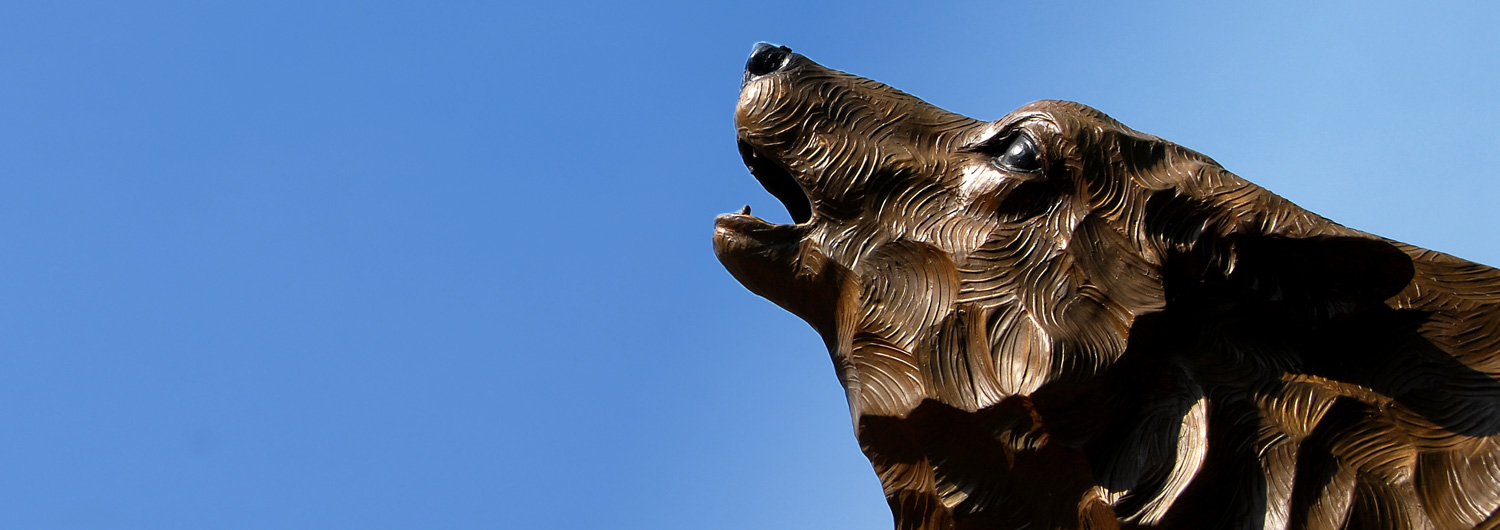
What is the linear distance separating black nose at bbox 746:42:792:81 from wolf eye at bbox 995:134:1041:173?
0.75 meters

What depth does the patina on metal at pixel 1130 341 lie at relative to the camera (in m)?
4.09

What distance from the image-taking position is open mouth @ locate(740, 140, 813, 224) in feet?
15.6

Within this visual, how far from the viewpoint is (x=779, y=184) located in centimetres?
482

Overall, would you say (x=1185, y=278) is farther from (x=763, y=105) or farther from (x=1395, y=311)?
(x=763, y=105)

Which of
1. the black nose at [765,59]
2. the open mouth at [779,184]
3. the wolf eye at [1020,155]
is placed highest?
the black nose at [765,59]

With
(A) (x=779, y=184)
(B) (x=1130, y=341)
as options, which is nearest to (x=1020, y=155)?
(B) (x=1130, y=341)

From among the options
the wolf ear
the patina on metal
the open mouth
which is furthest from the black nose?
the wolf ear

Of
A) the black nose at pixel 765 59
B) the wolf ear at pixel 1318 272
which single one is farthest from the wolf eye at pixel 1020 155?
the black nose at pixel 765 59

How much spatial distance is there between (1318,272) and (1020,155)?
87cm

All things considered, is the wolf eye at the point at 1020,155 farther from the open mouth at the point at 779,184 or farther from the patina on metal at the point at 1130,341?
the open mouth at the point at 779,184

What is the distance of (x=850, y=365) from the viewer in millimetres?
4434

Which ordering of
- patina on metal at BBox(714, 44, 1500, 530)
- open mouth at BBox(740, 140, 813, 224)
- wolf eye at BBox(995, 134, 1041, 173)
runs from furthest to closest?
open mouth at BBox(740, 140, 813, 224) < wolf eye at BBox(995, 134, 1041, 173) < patina on metal at BBox(714, 44, 1500, 530)

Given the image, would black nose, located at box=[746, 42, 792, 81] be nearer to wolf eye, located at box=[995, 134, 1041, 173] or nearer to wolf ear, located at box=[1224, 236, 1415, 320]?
wolf eye, located at box=[995, 134, 1041, 173]

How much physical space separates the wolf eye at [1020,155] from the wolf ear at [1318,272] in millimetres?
587
